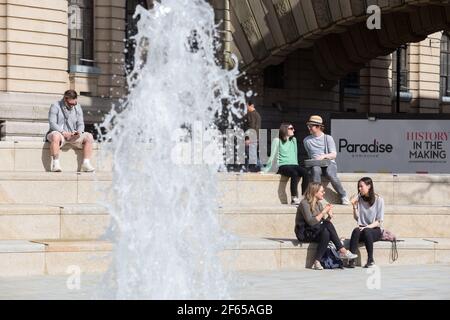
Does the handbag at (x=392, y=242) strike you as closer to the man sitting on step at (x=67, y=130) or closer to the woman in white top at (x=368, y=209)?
the woman in white top at (x=368, y=209)

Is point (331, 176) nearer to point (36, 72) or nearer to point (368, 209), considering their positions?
point (368, 209)

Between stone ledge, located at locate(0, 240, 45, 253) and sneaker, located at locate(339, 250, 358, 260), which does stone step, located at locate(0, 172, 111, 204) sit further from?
sneaker, located at locate(339, 250, 358, 260)

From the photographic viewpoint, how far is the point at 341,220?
1850cm

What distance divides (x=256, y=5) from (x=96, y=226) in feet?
84.0

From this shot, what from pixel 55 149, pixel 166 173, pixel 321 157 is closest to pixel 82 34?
pixel 55 149

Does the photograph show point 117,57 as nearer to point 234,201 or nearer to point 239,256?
point 234,201

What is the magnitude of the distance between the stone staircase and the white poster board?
14091mm

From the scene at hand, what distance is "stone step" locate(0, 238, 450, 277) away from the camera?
1519cm

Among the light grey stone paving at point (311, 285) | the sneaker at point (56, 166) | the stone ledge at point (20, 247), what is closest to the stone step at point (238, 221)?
the stone ledge at point (20, 247)

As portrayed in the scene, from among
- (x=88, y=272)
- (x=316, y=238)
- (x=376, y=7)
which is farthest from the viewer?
(x=376, y=7)

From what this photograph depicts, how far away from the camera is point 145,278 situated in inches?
455

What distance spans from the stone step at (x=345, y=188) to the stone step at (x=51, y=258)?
3.90 m

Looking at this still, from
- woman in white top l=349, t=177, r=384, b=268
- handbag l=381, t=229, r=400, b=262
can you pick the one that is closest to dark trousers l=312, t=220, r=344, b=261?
woman in white top l=349, t=177, r=384, b=268

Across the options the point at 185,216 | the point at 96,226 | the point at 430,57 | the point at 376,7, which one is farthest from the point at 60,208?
the point at 430,57
